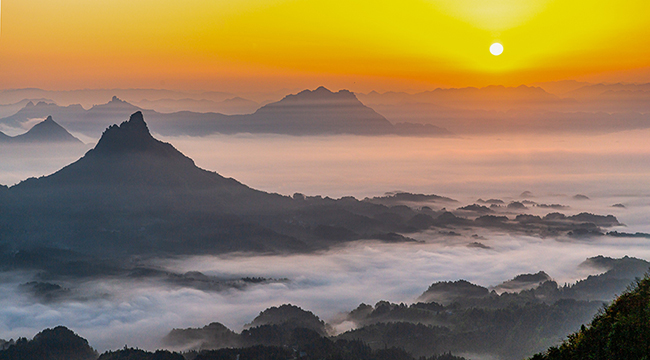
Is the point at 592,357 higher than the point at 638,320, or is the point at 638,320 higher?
the point at 638,320

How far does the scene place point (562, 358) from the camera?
139 ft

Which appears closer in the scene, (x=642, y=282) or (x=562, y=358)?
(x=562, y=358)

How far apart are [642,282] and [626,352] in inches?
410

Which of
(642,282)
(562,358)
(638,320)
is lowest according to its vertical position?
(562,358)

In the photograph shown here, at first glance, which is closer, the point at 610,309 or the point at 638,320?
the point at 638,320

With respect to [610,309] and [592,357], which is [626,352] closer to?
[592,357]

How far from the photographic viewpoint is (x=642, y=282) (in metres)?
47.1

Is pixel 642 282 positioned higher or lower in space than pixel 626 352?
higher

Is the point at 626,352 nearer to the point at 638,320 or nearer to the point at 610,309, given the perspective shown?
the point at 638,320

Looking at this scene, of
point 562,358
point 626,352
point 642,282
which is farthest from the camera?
point 642,282

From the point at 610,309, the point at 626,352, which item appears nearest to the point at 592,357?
the point at 626,352

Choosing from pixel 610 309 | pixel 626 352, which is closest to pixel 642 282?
pixel 610 309

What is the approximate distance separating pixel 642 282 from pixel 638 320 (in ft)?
24.3

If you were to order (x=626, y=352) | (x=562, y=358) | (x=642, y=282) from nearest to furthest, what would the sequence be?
1. (x=626, y=352)
2. (x=562, y=358)
3. (x=642, y=282)
